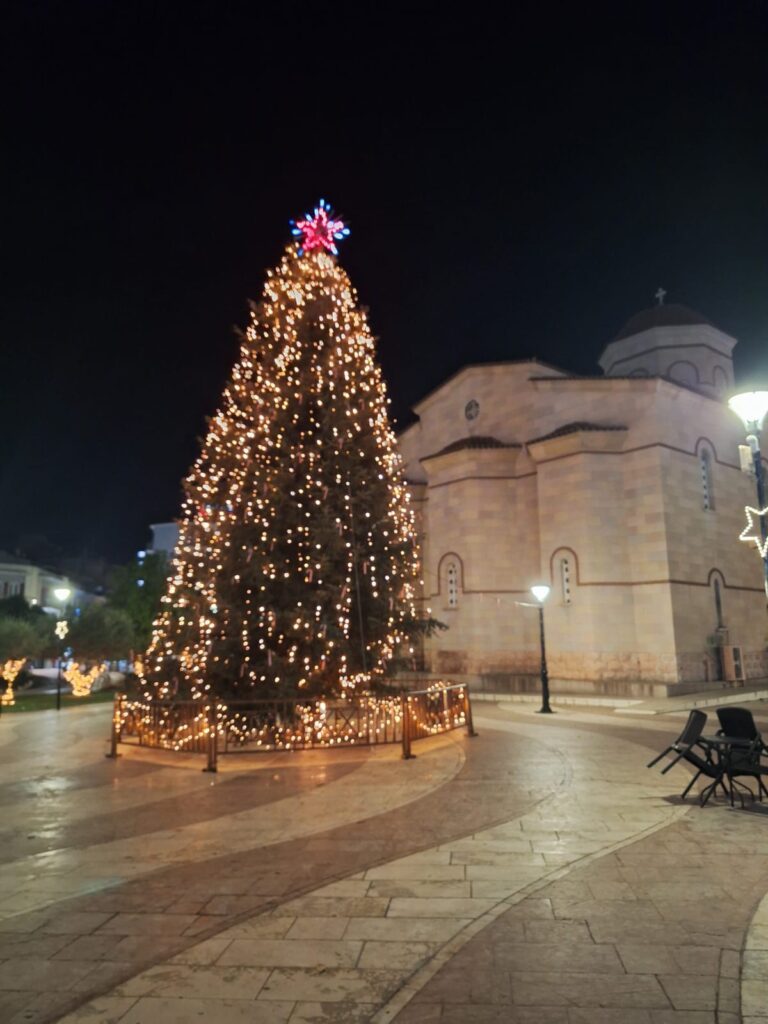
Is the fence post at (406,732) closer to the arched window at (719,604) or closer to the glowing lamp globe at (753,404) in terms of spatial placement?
the glowing lamp globe at (753,404)

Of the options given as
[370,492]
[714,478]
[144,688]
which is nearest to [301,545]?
[370,492]

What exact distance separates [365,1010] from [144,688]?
1144 cm

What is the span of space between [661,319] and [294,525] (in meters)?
26.3

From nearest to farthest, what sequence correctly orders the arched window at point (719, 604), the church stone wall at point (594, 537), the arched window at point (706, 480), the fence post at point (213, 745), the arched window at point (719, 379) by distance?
the fence post at point (213, 745), the church stone wall at point (594, 537), the arched window at point (719, 604), the arched window at point (706, 480), the arched window at point (719, 379)

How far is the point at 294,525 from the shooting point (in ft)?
45.6

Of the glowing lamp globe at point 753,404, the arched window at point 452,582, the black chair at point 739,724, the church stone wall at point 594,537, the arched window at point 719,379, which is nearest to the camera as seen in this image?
the black chair at point 739,724

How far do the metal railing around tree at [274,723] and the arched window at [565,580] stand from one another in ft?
42.6

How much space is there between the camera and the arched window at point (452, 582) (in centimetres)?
2781

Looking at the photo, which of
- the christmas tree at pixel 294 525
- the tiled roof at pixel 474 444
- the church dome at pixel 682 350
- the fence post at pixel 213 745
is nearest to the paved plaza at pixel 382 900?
the fence post at pixel 213 745

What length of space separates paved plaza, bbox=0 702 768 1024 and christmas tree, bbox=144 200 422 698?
128 inches

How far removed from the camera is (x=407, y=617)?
14.8 m

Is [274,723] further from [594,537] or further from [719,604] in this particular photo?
[719,604]

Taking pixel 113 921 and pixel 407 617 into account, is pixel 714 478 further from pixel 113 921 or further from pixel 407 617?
pixel 113 921

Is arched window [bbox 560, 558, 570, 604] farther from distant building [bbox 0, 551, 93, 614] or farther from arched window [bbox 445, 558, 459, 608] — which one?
distant building [bbox 0, 551, 93, 614]
